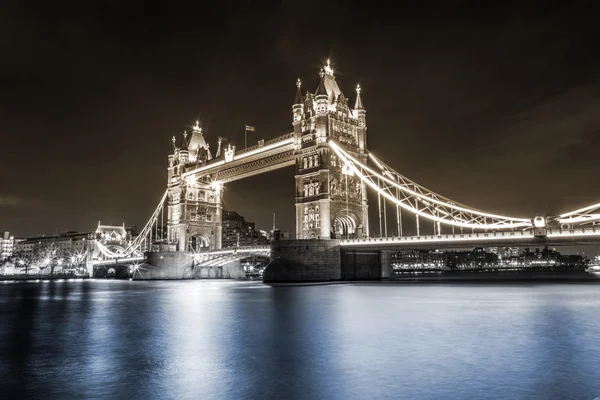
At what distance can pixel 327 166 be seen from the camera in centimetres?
5028

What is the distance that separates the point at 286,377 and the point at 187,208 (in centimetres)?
6817

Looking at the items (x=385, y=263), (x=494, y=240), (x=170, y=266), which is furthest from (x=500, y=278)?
(x=170, y=266)

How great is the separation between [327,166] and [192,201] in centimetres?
3294

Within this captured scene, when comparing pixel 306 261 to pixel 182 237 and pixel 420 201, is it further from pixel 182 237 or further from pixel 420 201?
pixel 182 237

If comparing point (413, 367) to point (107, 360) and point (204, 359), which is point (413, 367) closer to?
point (204, 359)

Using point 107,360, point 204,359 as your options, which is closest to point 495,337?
point 204,359

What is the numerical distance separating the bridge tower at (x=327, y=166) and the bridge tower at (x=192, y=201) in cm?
2649

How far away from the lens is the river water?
873 cm

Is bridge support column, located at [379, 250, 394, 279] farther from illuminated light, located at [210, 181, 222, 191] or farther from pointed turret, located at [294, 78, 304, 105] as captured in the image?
illuminated light, located at [210, 181, 222, 191]

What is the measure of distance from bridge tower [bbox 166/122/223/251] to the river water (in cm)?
5390

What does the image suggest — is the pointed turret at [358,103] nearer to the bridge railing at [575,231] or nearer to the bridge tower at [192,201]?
the bridge railing at [575,231]

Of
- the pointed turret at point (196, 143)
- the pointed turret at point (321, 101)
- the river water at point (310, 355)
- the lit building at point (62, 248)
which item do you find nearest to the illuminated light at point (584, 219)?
the river water at point (310, 355)

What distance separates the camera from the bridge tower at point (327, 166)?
50281 mm

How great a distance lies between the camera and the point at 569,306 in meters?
23.0
